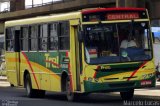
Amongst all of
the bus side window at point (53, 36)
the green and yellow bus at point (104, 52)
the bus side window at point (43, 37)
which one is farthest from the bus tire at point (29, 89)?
the green and yellow bus at point (104, 52)

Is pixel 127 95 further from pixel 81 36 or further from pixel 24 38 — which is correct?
pixel 24 38

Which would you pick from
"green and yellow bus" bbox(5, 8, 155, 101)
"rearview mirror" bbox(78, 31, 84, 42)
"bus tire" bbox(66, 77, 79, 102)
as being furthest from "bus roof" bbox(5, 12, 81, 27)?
"bus tire" bbox(66, 77, 79, 102)

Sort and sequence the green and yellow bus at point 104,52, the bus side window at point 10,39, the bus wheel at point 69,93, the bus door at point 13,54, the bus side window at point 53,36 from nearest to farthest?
the green and yellow bus at point 104,52, the bus wheel at point 69,93, the bus side window at point 53,36, the bus door at point 13,54, the bus side window at point 10,39

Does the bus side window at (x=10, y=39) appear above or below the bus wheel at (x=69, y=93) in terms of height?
above

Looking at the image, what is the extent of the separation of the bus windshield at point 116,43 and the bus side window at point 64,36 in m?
1.40

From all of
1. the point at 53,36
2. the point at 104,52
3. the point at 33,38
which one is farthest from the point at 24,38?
the point at 104,52

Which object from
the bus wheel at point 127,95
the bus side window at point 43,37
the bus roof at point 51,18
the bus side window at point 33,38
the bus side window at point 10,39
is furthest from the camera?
the bus side window at point 10,39

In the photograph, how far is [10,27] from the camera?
2570cm

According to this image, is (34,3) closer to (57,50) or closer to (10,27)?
(10,27)

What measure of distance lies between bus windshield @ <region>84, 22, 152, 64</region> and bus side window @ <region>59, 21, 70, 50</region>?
55.3 inches

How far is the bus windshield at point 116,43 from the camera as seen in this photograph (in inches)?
727

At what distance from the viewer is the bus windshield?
1847 centimetres

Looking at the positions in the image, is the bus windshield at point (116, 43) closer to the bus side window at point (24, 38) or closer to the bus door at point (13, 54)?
the bus side window at point (24, 38)

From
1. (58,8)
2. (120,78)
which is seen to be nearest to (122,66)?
(120,78)
